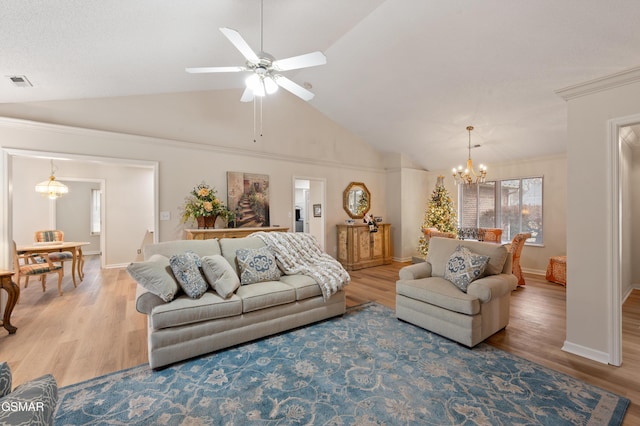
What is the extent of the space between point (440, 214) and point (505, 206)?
140cm

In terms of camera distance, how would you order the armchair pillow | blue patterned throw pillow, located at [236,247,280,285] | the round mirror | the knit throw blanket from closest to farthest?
1. the armchair pillow
2. blue patterned throw pillow, located at [236,247,280,285]
3. the knit throw blanket
4. the round mirror

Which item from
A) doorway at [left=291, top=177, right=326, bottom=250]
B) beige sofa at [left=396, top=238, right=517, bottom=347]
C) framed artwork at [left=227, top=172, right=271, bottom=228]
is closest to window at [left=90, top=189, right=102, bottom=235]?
framed artwork at [left=227, top=172, right=271, bottom=228]

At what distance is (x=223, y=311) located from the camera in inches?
99.3

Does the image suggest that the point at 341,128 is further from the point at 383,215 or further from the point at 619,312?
the point at 619,312

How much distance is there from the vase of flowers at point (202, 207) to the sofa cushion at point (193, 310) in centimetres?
209

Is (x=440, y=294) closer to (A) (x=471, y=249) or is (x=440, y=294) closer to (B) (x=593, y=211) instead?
(A) (x=471, y=249)

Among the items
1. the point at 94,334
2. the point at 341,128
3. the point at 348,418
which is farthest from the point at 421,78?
the point at 94,334

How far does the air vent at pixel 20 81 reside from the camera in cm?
283

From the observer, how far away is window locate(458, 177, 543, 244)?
5.72m

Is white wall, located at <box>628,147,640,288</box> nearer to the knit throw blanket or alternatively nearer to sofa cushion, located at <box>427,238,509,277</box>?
sofa cushion, located at <box>427,238,509,277</box>

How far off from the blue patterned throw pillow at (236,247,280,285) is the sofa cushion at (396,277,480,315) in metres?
1.53

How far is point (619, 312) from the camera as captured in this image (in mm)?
2275

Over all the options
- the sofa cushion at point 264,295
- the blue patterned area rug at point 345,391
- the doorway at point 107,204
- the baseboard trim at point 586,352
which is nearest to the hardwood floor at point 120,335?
the baseboard trim at point 586,352

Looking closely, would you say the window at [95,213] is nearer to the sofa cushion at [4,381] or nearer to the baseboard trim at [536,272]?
the sofa cushion at [4,381]
